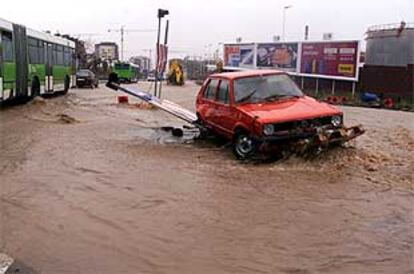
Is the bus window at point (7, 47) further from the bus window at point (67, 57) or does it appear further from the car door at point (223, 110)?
the bus window at point (67, 57)

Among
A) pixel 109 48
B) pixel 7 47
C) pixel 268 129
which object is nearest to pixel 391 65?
pixel 7 47

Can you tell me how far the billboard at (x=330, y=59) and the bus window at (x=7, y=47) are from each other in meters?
23.6

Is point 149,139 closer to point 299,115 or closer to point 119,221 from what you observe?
point 299,115

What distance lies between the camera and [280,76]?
12359 mm

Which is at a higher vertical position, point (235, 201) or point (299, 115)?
point (299, 115)

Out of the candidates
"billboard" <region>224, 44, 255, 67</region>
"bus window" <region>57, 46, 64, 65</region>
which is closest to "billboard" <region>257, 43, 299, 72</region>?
"billboard" <region>224, 44, 255, 67</region>

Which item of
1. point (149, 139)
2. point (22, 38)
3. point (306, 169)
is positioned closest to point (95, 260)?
point (306, 169)

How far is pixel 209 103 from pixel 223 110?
908mm

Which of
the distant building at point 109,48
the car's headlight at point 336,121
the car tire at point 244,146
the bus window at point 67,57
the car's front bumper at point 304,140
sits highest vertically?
the distant building at point 109,48

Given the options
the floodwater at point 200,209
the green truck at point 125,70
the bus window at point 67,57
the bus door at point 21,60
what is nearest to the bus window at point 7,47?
the bus door at point 21,60

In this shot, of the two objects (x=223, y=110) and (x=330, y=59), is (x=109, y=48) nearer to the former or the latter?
(x=330, y=59)

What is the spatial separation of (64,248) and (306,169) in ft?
17.5

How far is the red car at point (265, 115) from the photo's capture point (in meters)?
10.5

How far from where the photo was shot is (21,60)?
20.9 m
